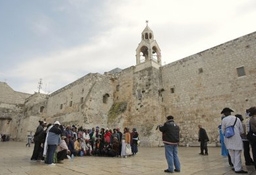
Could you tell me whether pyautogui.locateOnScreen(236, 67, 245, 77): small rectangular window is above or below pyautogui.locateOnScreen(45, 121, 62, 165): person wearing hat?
above

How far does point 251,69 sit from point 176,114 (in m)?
6.46

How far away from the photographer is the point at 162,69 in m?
18.5

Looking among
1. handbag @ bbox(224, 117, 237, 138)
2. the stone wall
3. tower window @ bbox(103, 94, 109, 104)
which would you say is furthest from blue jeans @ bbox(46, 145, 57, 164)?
tower window @ bbox(103, 94, 109, 104)

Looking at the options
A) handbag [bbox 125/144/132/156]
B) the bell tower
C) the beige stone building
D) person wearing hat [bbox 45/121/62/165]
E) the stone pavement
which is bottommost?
the stone pavement

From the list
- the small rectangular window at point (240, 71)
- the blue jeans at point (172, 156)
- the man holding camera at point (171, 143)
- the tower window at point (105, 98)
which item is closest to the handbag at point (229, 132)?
the man holding camera at point (171, 143)

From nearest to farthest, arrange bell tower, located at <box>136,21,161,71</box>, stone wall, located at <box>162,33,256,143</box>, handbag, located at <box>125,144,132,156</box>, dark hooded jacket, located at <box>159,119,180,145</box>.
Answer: dark hooded jacket, located at <box>159,119,180,145</box> → handbag, located at <box>125,144,132,156</box> → stone wall, located at <box>162,33,256,143</box> → bell tower, located at <box>136,21,161,71</box>

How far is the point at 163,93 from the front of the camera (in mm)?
17672

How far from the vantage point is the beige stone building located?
13.3m

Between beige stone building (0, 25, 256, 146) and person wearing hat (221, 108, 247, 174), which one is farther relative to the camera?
beige stone building (0, 25, 256, 146)

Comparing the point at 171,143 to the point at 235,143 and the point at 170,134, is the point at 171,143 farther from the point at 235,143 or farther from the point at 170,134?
the point at 235,143

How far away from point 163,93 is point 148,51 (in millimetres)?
4758

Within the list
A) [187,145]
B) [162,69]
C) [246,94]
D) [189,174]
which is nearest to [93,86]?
[162,69]

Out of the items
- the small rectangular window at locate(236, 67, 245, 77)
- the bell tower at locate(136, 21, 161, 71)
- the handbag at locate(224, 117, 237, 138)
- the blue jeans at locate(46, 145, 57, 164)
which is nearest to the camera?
the handbag at locate(224, 117, 237, 138)

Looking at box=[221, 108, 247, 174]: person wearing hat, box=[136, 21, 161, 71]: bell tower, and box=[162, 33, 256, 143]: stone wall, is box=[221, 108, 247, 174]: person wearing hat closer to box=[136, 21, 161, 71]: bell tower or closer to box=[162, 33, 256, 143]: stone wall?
box=[162, 33, 256, 143]: stone wall
